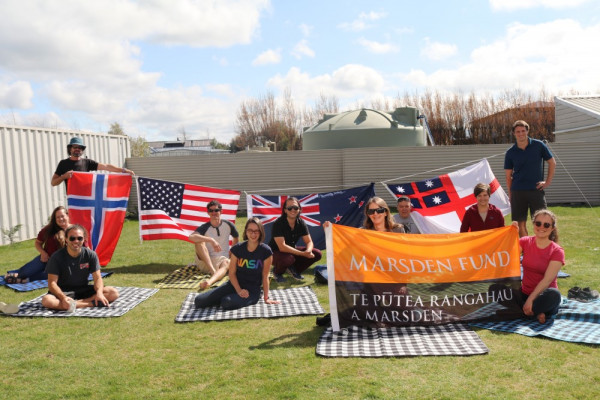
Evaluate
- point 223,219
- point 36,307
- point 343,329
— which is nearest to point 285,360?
point 343,329

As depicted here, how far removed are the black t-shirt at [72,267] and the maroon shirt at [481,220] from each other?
16.6 ft

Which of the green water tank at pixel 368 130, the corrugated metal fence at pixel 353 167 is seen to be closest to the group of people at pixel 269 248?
the corrugated metal fence at pixel 353 167

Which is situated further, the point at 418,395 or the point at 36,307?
the point at 36,307

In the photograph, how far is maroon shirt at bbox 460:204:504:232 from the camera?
7.41 meters

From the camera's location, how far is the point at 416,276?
17.8ft

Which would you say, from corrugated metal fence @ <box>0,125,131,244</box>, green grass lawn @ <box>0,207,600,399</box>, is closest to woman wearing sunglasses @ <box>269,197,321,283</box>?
green grass lawn @ <box>0,207,600,399</box>

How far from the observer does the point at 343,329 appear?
527 centimetres

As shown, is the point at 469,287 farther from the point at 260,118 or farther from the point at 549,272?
the point at 260,118

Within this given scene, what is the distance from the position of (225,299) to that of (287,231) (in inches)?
88.0

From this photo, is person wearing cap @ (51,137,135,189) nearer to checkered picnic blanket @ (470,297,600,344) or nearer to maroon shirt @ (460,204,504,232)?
maroon shirt @ (460,204,504,232)

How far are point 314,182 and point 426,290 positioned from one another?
1355 cm

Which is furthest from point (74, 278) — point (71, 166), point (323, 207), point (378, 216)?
point (323, 207)

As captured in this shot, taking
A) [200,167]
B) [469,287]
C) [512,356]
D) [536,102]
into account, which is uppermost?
[536,102]

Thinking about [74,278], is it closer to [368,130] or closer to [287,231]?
[287,231]
